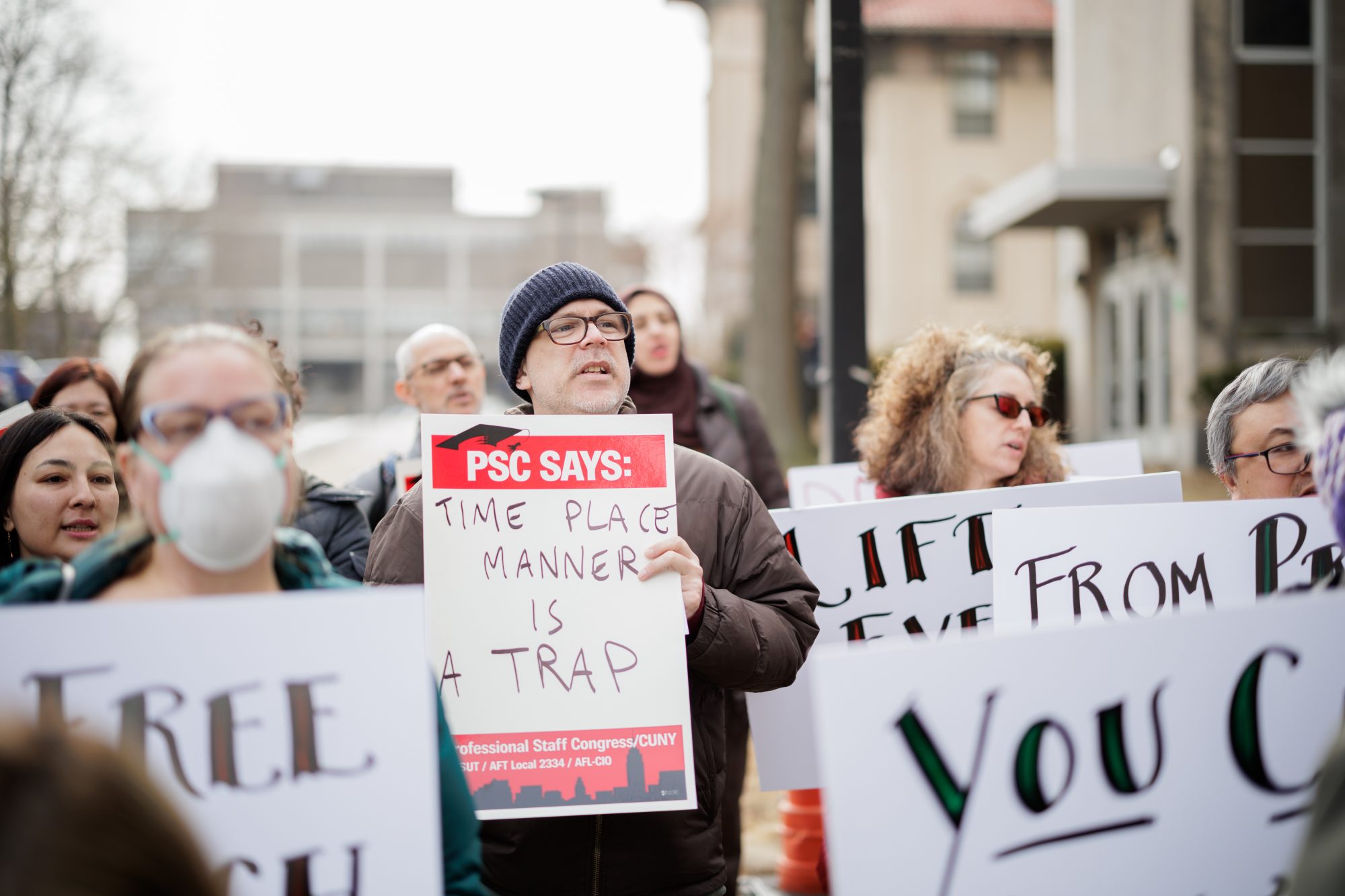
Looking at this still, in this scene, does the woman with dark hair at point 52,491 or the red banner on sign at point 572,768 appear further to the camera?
the woman with dark hair at point 52,491

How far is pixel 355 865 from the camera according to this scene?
163cm

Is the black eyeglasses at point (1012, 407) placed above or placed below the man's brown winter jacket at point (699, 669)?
above

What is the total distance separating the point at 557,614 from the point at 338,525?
1.53 metres

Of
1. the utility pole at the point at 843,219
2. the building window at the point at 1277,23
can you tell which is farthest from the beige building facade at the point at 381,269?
the utility pole at the point at 843,219

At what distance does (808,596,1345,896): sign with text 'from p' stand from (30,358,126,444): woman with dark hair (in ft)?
11.1

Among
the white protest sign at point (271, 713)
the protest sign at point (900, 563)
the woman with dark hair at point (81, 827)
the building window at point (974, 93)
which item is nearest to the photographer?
the woman with dark hair at point (81, 827)

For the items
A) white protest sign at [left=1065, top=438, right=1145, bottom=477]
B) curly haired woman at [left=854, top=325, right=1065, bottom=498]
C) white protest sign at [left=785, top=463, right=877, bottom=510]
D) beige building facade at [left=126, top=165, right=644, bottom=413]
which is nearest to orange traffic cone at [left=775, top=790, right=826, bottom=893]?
white protest sign at [left=785, top=463, right=877, bottom=510]

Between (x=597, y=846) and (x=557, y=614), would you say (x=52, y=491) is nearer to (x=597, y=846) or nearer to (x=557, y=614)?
(x=557, y=614)

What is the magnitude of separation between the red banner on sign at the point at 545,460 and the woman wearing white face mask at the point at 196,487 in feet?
2.06

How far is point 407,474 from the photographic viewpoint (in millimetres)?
3900

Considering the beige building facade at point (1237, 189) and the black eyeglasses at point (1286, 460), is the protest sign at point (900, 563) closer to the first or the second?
the black eyeglasses at point (1286, 460)

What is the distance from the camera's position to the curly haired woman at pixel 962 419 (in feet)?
11.6

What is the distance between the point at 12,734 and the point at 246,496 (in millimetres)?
633

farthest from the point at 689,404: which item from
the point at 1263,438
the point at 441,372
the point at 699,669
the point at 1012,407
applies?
the point at 699,669
